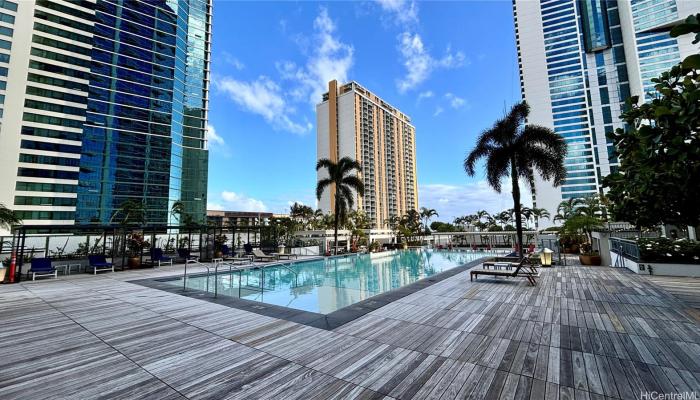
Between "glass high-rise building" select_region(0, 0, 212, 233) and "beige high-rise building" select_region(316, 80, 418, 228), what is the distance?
34458 millimetres

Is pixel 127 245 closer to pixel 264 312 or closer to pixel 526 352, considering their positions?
pixel 264 312

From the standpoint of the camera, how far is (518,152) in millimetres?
11414

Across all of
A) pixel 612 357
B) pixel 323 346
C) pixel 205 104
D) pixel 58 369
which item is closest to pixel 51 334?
pixel 58 369

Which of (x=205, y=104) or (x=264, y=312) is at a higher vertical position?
(x=205, y=104)

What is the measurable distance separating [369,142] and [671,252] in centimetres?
7520

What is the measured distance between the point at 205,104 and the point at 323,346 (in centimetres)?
6228

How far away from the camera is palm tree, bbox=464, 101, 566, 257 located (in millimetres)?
10891

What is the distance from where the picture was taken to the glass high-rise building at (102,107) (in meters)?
34.7

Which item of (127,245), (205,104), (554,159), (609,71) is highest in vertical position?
(609,71)

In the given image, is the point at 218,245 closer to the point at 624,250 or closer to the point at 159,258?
the point at 159,258

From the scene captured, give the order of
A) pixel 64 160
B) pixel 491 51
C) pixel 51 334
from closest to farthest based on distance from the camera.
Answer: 1. pixel 51 334
2. pixel 491 51
3. pixel 64 160

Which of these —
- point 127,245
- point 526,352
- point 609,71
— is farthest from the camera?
point 609,71

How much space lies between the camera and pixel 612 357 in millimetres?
3072

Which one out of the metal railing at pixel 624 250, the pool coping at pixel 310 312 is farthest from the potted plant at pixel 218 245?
the metal railing at pixel 624 250
